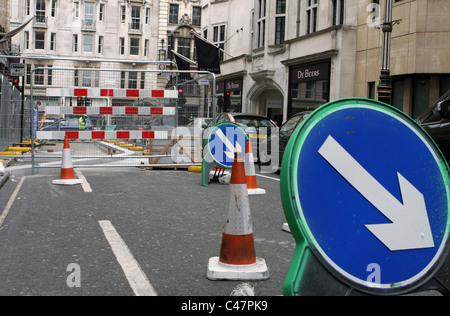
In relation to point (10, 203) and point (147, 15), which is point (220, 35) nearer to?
point (147, 15)

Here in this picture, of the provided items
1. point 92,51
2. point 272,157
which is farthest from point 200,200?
point 92,51

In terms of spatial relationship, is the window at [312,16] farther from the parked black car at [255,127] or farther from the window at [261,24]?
the parked black car at [255,127]

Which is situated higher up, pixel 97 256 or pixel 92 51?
pixel 92 51

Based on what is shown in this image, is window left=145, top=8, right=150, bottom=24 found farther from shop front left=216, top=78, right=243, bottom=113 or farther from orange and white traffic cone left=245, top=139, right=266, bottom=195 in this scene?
orange and white traffic cone left=245, top=139, right=266, bottom=195

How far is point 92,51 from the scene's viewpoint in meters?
66.3

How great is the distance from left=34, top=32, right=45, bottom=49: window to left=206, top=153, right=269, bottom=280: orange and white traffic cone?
66.5 meters

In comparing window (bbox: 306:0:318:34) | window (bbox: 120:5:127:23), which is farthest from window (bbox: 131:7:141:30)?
window (bbox: 306:0:318:34)

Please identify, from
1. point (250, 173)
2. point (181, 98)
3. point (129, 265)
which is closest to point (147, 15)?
point (181, 98)

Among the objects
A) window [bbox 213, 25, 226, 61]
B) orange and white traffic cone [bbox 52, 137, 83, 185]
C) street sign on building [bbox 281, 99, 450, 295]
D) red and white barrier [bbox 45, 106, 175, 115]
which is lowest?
orange and white traffic cone [bbox 52, 137, 83, 185]

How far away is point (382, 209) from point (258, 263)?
1.89 meters

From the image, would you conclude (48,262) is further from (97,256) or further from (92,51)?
(92,51)

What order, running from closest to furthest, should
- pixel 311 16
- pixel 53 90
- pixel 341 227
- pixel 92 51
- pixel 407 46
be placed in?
pixel 341 227 → pixel 53 90 → pixel 407 46 → pixel 311 16 → pixel 92 51

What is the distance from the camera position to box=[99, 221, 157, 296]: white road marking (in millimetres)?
3938

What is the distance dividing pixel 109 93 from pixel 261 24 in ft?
70.5
